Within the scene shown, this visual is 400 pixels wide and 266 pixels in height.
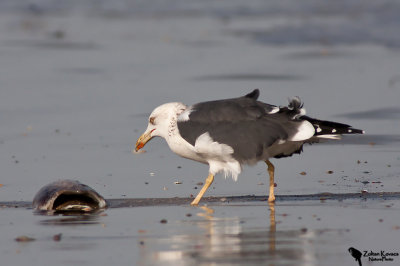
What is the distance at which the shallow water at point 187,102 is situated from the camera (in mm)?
6688

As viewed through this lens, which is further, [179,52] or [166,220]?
[179,52]

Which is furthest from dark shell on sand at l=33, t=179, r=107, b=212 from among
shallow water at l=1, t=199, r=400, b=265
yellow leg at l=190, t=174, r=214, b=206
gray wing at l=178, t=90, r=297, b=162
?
gray wing at l=178, t=90, r=297, b=162

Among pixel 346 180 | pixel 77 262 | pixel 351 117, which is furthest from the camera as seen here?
pixel 351 117

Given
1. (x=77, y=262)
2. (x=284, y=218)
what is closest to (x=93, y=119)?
(x=284, y=218)

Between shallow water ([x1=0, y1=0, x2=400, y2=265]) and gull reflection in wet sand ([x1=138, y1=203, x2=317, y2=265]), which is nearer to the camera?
gull reflection in wet sand ([x1=138, y1=203, x2=317, y2=265])

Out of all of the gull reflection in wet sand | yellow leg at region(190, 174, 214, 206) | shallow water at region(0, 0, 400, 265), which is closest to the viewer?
the gull reflection in wet sand

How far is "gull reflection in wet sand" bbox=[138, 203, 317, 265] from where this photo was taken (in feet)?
20.2

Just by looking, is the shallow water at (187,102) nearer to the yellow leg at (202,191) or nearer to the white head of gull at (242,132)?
the yellow leg at (202,191)

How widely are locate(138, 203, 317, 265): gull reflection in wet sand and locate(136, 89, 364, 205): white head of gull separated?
1.00m

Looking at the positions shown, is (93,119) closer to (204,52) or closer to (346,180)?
(346,180)

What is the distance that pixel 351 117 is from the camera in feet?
38.2

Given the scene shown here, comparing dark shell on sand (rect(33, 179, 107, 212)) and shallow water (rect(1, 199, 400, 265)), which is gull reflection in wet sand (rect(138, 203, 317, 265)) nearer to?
shallow water (rect(1, 199, 400, 265))

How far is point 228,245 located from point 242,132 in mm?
1883

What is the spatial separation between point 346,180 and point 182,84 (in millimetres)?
5276
